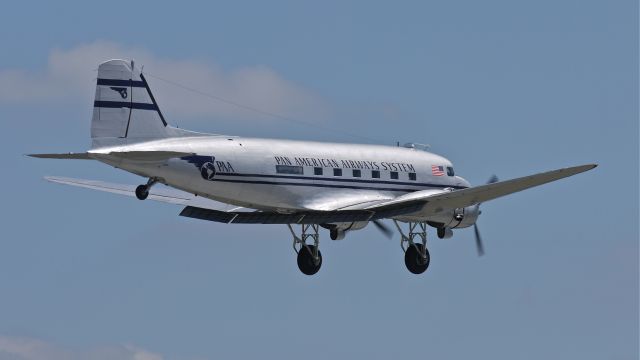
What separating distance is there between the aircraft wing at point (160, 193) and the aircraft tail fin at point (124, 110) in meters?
3.91

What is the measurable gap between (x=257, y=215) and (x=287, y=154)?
8.86 ft

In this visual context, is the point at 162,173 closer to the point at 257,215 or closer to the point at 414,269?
the point at 257,215

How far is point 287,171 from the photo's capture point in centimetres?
6147

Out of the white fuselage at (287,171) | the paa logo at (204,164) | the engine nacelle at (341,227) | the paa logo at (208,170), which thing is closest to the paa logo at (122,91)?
the white fuselage at (287,171)

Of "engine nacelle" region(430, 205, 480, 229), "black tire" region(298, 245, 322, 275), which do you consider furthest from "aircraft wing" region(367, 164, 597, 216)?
"black tire" region(298, 245, 322, 275)

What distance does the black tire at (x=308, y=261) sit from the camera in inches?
2559

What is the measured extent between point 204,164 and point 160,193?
234 inches

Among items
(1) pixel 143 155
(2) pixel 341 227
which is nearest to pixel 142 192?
(1) pixel 143 155

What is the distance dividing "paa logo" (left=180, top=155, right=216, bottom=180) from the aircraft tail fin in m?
1.66

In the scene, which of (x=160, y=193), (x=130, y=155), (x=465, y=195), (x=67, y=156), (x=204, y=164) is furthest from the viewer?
(x=160, y=193)

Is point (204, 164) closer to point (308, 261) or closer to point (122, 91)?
point (122, 91)

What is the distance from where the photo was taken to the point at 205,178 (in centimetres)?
5925

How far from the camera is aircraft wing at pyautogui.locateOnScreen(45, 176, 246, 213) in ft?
209

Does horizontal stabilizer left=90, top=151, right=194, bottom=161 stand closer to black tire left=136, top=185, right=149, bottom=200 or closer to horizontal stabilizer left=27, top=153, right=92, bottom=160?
horizontal stabilizer left=27, top=153, right=92, bottom=160
